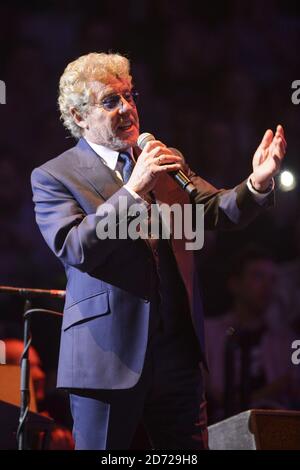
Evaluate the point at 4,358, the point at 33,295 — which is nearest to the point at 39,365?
the point at 4,358

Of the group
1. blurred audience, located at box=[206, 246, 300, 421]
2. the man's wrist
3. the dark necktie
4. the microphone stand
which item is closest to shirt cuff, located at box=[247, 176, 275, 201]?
the man's wrist

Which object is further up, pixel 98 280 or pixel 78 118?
pixel 78 118

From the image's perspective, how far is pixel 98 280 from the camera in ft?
6.30

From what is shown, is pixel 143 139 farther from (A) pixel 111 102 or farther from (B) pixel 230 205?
(B) pixel 230 205

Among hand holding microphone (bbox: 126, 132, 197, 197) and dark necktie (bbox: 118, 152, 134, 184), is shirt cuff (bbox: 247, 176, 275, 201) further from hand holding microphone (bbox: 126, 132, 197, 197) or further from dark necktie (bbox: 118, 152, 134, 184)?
dark necktie (bbox: 118, 152, 134, 184)

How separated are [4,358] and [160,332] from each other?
1.57 m

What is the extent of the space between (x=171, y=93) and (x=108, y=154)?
2451 millimetres

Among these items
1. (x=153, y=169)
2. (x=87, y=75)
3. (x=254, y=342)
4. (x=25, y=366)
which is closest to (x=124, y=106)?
(x=87, y=75)

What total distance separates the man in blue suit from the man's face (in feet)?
0.36

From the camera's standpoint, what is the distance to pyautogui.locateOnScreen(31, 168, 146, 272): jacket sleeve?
6.02ft

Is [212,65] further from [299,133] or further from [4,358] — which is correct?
[4,358]

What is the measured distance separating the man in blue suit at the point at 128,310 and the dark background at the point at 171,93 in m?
2.04

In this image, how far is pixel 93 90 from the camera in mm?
2178

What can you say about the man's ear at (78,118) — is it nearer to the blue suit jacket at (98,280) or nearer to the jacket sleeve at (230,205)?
the blue suit jacket at (98,280)
